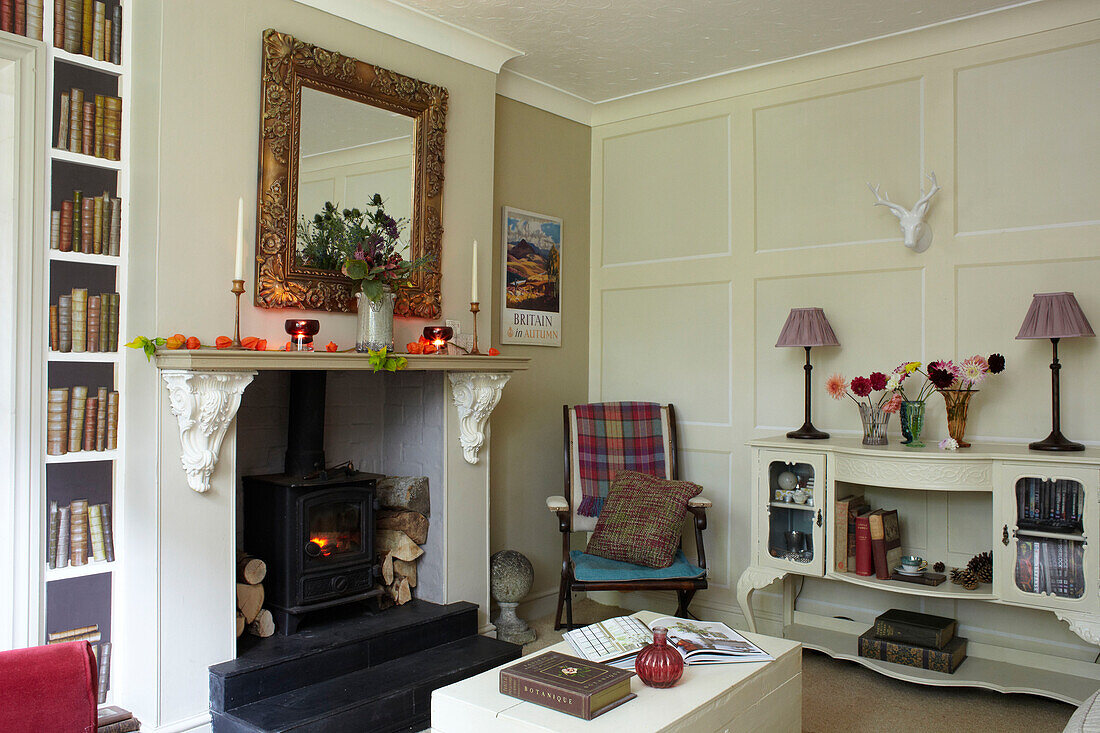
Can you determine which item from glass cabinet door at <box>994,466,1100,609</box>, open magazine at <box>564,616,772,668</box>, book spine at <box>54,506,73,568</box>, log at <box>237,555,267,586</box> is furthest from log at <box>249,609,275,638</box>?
glass cabinet door at <box>994,466,1100,609</box>

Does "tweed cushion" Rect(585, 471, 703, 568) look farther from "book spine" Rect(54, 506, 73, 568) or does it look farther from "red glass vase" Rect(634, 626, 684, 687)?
"book spine" Rect(54, 506, 73, 568)

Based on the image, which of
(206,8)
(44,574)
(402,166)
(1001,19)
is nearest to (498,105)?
(402,166)

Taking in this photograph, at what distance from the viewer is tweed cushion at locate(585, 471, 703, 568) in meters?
3.73

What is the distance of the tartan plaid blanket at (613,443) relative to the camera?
4242 mm

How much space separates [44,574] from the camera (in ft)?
8.20

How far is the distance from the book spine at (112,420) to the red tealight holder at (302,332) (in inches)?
24.0

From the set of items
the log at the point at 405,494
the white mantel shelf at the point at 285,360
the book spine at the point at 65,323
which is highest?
the book spine at the point at 65,323

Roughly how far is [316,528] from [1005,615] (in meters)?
2.88

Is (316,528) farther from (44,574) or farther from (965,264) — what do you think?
(965,264)

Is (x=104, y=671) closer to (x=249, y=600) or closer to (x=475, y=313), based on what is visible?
(x=249, y=600)

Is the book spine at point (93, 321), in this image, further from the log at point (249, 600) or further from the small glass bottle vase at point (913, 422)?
the small glass bottle vase at point (913, 422)

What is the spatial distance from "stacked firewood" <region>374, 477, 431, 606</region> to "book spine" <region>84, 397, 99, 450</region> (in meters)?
1.32

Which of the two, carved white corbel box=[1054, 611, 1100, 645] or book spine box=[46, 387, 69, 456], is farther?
carved white corbel box=[1054, 611, 1100, 645]

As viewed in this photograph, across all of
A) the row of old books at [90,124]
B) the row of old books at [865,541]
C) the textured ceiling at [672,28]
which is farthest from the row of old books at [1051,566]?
the row of old books at [90,124]
